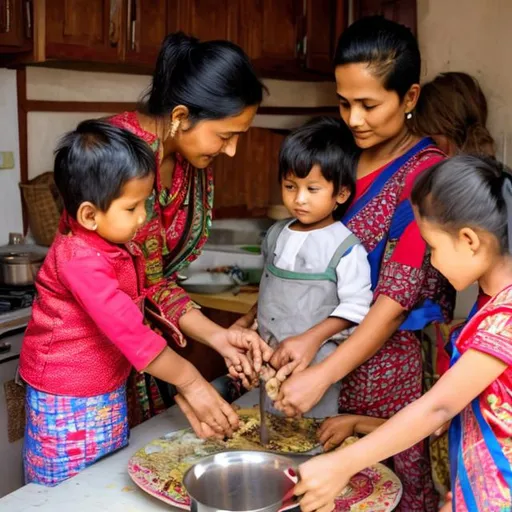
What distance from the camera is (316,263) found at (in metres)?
1.74

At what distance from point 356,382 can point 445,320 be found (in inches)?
9.9

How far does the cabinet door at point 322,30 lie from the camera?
14.1 ft

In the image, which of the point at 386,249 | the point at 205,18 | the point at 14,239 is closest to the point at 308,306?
the point at 386,249

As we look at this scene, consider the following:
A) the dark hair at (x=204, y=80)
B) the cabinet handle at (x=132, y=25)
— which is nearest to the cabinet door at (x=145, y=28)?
the cabinet handle at (x=132, y=25)

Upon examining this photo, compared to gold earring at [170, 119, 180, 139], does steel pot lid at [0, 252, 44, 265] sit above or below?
below

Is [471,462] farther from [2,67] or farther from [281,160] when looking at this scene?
[2,67]

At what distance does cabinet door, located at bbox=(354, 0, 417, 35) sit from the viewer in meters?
4.04

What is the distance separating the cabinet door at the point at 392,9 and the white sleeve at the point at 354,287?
106 inches

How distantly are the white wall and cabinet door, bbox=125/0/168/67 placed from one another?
0.54 meters

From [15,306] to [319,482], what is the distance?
1975 mm

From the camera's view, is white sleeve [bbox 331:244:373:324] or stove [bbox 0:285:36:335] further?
stove [bbox 0:285:36:335]

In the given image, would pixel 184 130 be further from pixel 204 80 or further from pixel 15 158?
pixel 15 158

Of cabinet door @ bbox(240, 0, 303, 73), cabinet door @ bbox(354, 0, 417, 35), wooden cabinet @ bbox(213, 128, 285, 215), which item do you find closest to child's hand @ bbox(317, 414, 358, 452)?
wooden cabinet @ bbox(213, 128, 285, 215)

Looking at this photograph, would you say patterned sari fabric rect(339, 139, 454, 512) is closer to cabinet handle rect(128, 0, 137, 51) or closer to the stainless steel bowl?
the stainless steel bowl
